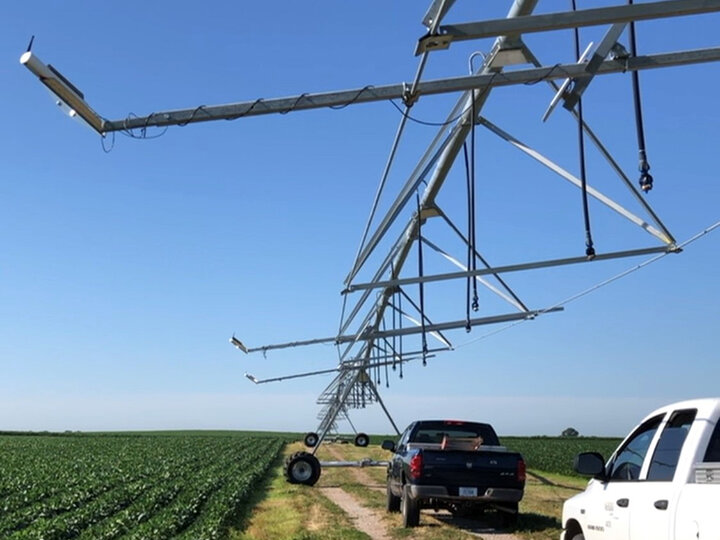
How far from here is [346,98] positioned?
26.0ft

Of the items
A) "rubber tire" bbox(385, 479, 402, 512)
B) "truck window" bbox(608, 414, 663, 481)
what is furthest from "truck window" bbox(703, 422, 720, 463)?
"rubber tire" bbox(385, 479, 402, 512)

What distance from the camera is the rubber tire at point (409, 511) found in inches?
509

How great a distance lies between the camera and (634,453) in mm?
Answer: 6684

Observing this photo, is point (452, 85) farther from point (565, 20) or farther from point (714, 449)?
point (714, 449)

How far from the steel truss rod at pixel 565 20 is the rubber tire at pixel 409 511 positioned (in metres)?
8.10

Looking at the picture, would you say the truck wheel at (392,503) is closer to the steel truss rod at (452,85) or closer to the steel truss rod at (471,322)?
the steel truss rod at (471,322)

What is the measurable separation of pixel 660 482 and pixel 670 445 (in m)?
0.40

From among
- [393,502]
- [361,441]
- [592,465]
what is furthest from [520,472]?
[361,441]

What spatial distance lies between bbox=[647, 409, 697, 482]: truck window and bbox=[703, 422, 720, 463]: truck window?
11.9 inches

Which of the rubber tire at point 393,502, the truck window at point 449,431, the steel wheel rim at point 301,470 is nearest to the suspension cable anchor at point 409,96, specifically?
the truck window at point 449,431

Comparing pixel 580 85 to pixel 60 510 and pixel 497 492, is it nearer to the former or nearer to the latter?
pixel 497 492

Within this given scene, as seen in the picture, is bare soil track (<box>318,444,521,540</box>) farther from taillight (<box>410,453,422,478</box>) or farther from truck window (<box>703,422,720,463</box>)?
truck window (<box>703,422,720,463</box>)

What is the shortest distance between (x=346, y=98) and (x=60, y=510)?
13325 mm

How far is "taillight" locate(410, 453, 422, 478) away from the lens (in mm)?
12617
